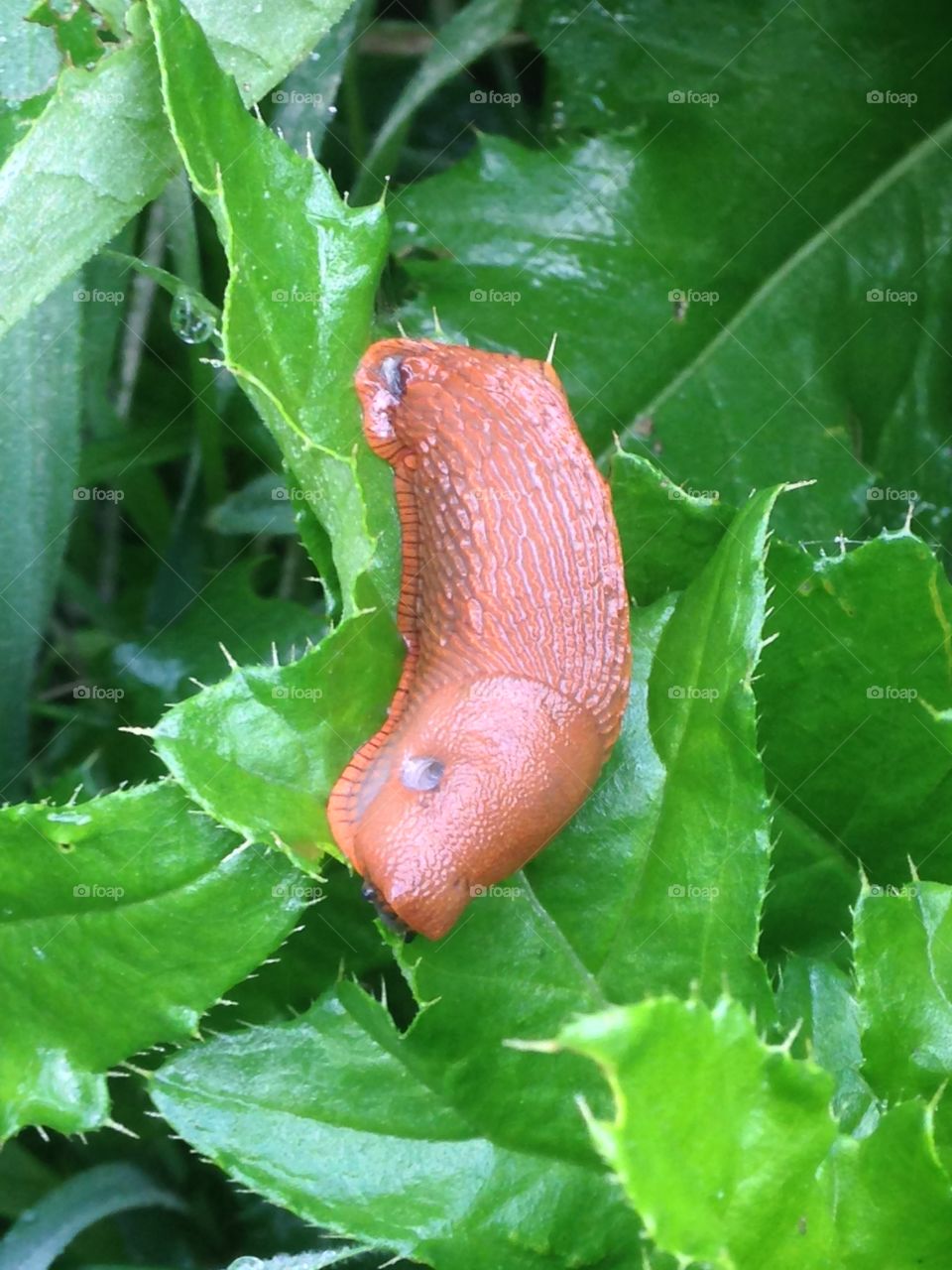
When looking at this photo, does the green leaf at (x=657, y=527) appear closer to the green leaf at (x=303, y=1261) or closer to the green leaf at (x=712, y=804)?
the green leaf at (x=712, y=804)

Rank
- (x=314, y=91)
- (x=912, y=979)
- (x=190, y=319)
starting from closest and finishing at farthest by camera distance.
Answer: (x=912, y=979)
(x=190, y=319)
(x=314, y=91)

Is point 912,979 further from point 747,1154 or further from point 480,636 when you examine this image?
point 480,636

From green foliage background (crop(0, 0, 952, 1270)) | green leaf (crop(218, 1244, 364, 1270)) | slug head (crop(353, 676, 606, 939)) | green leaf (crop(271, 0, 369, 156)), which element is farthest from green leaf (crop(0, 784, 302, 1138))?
green leaf (crop(271, 0, 369, 156))

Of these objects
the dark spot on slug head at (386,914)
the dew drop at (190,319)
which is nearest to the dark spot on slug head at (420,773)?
Answer: the dark spot on slug head at (386,914)

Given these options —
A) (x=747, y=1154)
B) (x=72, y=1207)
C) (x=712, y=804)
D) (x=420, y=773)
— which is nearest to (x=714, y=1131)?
(x=747, y=1154)

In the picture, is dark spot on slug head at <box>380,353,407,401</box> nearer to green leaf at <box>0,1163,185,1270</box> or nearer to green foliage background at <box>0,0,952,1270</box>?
→ green foliage background at <box>0,0,952,1270</box>

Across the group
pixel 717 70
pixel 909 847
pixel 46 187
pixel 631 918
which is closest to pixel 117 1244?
pixel 631 918
